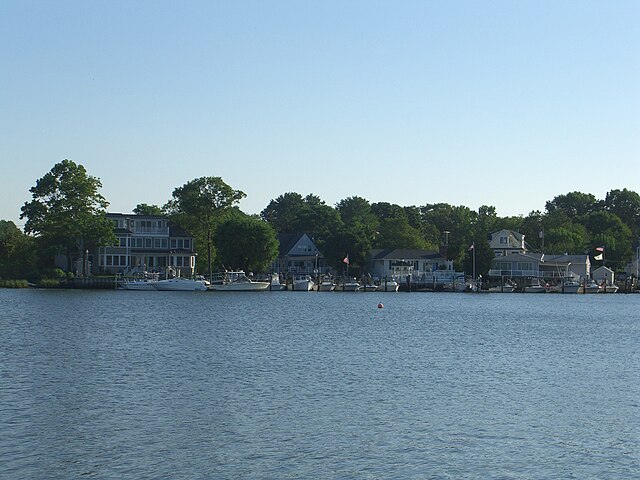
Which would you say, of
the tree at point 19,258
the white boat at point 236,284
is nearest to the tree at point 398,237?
the white boat at point 236,284

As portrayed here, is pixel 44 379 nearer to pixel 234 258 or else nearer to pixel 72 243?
pixel 72 243

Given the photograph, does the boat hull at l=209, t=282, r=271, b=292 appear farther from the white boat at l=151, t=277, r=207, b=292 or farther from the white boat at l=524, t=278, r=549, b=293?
the white boat at l=524, t=278, r=549, b=293

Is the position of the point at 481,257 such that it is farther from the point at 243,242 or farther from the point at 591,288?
the point at 243,242

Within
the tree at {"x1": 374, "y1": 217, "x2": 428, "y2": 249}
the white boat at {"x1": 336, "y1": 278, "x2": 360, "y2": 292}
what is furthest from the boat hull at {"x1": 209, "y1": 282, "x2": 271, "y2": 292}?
the tree at {"x1": 374, "y1": 217, "x2": 428, "y2": 249}

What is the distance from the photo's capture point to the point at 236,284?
12375 cm

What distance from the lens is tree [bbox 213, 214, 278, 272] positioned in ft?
427

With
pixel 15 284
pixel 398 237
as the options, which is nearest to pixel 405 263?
pixel 398 237

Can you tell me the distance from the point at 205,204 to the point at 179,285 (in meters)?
19.1

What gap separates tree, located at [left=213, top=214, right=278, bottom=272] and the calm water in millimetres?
69135

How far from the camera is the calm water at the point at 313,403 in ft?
73.0

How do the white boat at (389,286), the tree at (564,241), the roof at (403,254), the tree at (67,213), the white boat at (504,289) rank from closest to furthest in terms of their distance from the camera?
the tree at (67,213) → the white boat at (389,286) → the white boat at (504,289) → the roof at (403,254) → the tree at (564,241)

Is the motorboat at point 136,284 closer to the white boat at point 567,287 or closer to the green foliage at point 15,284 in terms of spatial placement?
the green foliage at point 15,284

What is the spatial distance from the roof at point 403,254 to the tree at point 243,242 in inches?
1026

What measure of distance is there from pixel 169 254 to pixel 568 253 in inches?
3038
